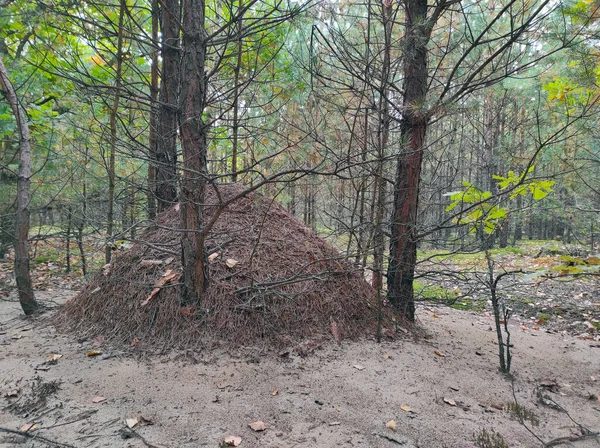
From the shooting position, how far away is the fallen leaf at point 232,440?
6.86ft

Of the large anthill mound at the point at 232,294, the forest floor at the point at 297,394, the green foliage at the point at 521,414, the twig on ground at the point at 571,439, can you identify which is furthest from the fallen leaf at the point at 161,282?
the twig on ground at the point at 571,439

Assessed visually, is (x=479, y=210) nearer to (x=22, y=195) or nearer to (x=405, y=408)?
(x=405, y=408)

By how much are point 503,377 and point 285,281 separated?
226cm

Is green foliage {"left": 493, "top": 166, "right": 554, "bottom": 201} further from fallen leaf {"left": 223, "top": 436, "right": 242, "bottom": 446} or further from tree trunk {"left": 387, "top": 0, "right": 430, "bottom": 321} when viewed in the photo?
fallen leaf {"left": 223, "top": 436, "right": 242, "bottom": 446}

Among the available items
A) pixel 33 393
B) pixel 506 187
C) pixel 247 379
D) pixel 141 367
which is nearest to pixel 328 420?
pixel 247 379

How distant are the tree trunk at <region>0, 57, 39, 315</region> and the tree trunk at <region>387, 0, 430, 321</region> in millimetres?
4552

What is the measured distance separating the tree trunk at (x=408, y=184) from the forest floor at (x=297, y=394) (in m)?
0.59

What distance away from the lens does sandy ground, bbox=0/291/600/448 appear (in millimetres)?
2201

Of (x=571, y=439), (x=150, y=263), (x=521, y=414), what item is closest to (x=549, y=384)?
(x=521, y=414)

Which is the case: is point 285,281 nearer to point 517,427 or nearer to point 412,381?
point 412,381

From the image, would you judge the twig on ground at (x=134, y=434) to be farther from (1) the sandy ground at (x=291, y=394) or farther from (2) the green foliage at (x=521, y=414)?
(2) the green foliage at (x=521, y=414)

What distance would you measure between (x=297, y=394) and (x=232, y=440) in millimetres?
700

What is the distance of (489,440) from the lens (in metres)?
2.21

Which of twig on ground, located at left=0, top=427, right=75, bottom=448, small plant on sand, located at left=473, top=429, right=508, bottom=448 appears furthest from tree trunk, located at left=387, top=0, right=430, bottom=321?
twig on ground, located at left=0, top=427, right=75, bottom=448
